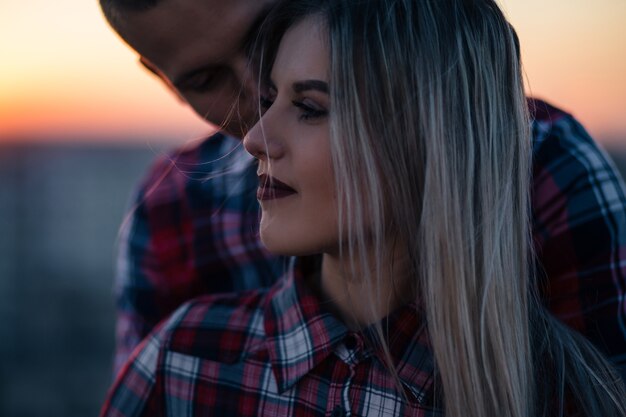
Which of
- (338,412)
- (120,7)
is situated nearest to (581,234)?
(338,412)

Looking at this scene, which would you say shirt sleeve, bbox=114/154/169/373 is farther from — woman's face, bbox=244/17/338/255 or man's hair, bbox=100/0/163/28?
woman's face, bbox=244/17/338/255

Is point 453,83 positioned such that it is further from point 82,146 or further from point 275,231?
point 82,146

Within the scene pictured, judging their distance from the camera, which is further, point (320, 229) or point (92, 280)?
point (92, 280)

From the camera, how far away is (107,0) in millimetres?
1685

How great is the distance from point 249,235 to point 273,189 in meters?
0.72

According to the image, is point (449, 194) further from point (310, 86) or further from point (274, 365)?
point (274, 365)

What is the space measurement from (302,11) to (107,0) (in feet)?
1.62

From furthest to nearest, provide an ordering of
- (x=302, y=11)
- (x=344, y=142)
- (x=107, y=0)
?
(x=107, y=0), (x=302, y=11), (x=344, y=142)

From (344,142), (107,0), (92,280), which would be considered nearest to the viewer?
(344,142)

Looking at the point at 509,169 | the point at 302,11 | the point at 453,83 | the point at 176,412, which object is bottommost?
the point at 176,412

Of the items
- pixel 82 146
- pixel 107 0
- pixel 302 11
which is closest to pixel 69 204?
pixel 82 146

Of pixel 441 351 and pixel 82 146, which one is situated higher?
pixel 82 146

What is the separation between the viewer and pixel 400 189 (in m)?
1.37

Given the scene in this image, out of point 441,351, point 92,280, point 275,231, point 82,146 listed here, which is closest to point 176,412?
point 275,231
